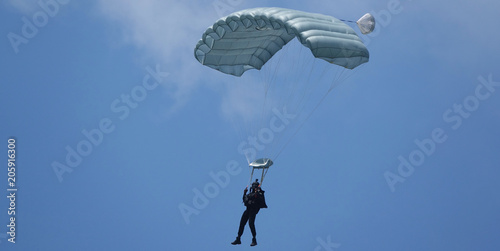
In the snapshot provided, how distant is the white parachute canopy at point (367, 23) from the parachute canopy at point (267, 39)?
0.67 m

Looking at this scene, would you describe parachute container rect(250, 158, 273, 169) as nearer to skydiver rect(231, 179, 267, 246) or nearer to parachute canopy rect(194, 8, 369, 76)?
skydiver rect(231, 179, 267, 246)

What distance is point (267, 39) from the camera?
33219mm

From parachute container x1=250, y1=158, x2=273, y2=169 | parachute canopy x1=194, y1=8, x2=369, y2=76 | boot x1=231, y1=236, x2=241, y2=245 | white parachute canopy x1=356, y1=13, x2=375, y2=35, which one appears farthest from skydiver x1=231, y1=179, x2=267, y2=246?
white parachute canopy x1=356, y1=13, x2=375, y2=35

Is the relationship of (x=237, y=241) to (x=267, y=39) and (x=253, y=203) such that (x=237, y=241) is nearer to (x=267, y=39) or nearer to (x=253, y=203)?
(x=253, y=203)

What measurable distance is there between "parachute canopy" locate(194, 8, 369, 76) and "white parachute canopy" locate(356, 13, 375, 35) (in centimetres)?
67

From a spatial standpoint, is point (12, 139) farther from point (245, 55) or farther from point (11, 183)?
point (245, 55)

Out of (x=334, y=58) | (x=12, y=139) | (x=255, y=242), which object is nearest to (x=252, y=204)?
(x=255, y=242)

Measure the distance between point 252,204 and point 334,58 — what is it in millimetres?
5075

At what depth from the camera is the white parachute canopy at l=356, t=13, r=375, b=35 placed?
102 feet

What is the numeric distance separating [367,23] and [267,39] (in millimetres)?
3698

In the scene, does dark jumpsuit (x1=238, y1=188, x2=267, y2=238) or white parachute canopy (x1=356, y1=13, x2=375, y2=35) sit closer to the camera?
dark jumpsuit (x1=238, y1=188, x2=267, y2=238)

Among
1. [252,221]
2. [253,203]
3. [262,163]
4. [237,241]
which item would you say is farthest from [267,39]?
[237,241]

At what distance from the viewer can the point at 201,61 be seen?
33500mm

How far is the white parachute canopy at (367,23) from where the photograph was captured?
31156mm
